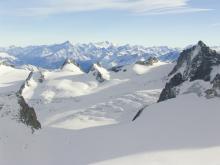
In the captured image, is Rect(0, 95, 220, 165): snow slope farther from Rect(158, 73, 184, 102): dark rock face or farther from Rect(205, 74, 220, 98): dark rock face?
Rect(158, 73, 184, 102): dark rock face

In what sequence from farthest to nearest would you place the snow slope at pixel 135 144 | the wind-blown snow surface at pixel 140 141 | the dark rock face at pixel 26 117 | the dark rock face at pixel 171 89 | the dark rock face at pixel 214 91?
the dark rock face at pixel 171 89, the dark rock face at pixel 214 91, the dark rock face at pixel 26 117, the wind-blown snow surface at pixel 140 141, the snow slope at pixel 135 144

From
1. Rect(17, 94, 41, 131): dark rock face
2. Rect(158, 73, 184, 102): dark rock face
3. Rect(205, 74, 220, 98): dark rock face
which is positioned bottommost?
Rect(158, 73, 184, 102): dark rock face

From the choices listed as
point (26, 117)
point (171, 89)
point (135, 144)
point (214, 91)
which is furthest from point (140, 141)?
point (171, 89)

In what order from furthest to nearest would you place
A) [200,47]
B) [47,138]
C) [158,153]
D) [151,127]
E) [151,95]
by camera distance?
[151,95]
[200,47]
[151,127]
[47,138]
[158,153]

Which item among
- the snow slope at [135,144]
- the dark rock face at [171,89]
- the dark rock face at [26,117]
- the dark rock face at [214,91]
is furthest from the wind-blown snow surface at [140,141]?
the dark rock face at [171,89]

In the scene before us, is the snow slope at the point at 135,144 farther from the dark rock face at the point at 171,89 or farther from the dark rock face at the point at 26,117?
the dark rock face at the point at 171,89

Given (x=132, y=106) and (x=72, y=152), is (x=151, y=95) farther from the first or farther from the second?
(x=72, y=152)

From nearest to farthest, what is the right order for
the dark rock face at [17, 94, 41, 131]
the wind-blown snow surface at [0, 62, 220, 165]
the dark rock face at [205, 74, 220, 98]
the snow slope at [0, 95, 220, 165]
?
the snow slope at [0, 95, 220, 165], the wind-blown snow surface at [0, 62, 220, 165], the dark rock face at [17, 94, 41, 131], the dark rock face at [205, 74, 220, 98]

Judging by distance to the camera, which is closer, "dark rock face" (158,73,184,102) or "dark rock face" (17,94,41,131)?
"dark rock face" (17,94,41,131)

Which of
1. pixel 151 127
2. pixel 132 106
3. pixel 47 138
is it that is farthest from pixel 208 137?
pixel 132 106

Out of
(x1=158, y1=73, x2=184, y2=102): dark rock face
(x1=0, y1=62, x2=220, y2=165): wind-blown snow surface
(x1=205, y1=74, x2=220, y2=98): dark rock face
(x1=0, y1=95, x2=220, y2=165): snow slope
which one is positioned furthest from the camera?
(x1=158, y1=73, x2=184, y2=102): dark rock face

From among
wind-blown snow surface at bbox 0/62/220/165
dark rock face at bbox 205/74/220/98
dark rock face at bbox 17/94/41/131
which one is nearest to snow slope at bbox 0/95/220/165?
wind-blown snow surface at bbox 0/62/220/165
